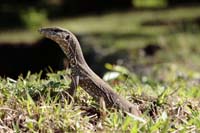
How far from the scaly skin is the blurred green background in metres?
5.04

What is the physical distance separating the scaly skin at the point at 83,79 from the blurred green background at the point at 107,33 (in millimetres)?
5041

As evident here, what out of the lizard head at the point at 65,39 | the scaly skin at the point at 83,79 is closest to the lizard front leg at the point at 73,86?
the scaly skin at the point at 83,79

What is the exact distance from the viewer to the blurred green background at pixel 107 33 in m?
11.5

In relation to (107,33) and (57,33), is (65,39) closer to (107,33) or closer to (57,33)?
(57,33)

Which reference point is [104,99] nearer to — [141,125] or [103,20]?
[141,125]

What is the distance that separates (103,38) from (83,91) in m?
8.14

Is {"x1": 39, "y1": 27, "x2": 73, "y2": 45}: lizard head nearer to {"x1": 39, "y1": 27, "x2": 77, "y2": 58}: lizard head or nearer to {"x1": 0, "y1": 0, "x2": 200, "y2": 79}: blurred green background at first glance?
{"x1": 39, "y1": 27, "x2": 77, "y2": 58}: lizard head

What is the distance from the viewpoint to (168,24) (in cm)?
1443

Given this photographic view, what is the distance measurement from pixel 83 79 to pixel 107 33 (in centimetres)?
885

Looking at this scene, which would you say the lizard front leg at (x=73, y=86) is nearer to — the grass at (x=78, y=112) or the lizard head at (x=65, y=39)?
the grass at (x=78, y=112)

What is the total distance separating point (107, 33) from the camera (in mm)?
13812

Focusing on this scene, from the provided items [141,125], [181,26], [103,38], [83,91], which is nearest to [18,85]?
[83,91]

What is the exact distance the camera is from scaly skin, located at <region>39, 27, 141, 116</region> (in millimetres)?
4793

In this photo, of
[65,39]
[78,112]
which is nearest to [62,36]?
[65,39]
